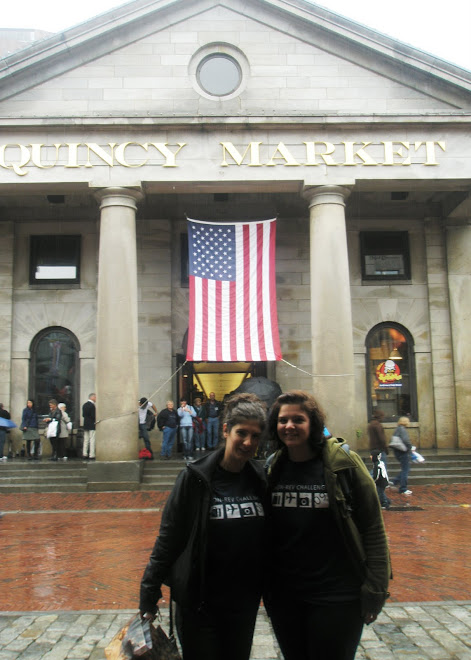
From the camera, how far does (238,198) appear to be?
19094mm

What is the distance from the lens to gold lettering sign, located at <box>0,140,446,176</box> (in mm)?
15438

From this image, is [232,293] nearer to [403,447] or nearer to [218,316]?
[218,316]

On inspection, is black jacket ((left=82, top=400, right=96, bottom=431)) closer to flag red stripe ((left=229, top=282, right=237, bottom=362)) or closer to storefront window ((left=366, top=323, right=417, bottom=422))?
flag red stripe ((left=229, top=282, right=237, bottom=362))

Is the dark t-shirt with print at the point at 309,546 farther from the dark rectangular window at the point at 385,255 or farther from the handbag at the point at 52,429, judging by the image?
the dark rectangular window at the point at 385,255

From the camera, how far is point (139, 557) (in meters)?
8.44

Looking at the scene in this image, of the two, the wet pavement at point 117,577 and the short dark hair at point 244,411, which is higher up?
the short dark hair at point 244,411

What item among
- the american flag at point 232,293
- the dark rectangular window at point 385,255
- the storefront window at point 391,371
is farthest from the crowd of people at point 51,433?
the dark rectangular window at point 385,255

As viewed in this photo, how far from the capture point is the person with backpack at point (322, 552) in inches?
126

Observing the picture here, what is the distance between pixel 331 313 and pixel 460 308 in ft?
20.0

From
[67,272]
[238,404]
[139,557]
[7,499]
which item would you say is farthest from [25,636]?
[67,272]

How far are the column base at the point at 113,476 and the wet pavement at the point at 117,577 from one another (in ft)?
3.76

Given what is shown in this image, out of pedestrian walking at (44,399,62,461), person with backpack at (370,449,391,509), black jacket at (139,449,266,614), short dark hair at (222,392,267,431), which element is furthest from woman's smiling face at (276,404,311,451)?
pedestrian walking at (44,399,62,461)

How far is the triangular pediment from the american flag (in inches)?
137

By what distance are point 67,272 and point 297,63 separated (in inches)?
366
